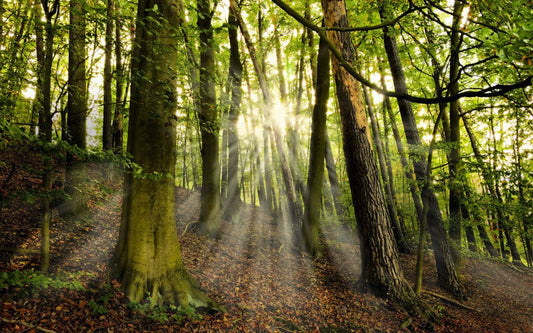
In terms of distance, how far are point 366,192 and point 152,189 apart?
4.31 meters

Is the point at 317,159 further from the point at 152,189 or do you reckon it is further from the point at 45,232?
the point at 45,232

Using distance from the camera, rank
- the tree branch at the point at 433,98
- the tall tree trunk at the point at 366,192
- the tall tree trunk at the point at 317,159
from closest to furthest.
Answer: the tree branch at the point at 433,98 < the tall tree trunk at the point at 366,192 < the tall tree trunk at the point at 317,159

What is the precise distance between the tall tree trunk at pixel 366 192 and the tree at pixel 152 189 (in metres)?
3.64

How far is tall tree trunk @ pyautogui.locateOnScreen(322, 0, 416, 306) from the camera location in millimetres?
5375

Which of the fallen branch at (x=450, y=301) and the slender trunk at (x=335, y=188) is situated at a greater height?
the slender trunk at (x=335, y=188)

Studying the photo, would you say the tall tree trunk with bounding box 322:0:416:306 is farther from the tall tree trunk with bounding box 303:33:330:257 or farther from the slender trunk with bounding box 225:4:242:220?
the slender trunk with bounding box 225:4:242:220

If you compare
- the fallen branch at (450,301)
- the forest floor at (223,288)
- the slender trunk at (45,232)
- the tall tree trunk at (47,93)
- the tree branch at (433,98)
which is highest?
the tall tree trunk at (47,93)

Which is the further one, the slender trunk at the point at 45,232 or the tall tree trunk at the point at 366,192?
the tall tree trunk at the point at 366,192

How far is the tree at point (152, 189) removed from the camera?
3.75m

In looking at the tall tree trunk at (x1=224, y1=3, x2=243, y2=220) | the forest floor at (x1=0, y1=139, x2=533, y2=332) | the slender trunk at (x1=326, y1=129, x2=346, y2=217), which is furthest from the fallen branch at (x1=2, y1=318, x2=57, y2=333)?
the slender trunk at (x1=326, y1=129, x2=346, y2=217)

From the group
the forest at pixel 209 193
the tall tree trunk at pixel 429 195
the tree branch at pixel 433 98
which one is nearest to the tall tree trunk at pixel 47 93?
the forest at pixel 209 193

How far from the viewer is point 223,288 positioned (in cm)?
532

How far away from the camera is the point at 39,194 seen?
2676mm

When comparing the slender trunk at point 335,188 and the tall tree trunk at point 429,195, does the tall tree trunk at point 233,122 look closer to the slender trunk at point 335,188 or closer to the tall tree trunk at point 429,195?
the slender trunk at point 335,188
